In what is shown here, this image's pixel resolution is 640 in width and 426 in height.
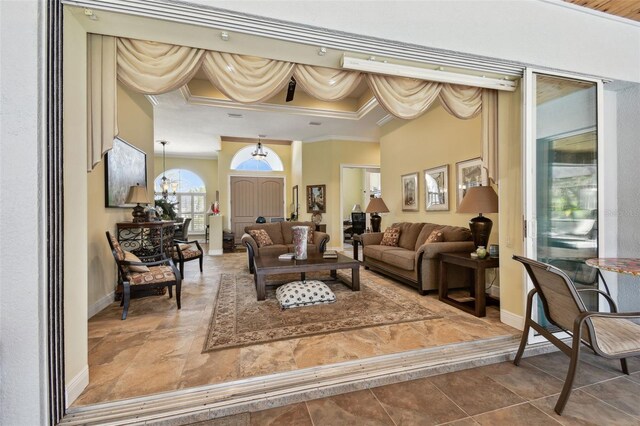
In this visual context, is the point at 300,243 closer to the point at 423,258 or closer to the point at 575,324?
the point at 423,258

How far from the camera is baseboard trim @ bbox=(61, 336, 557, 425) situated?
60.1 inches

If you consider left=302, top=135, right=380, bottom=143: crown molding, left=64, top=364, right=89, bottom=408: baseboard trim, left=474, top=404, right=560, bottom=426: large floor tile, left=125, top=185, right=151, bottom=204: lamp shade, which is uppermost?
left=302, top=135, right=380, bottom=143: crown molding

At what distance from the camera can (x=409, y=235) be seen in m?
4.70

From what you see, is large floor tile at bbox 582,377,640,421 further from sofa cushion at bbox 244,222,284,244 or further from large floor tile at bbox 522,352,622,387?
sofa cushion at bbox 244,222,284,244

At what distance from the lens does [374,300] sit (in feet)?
11.1

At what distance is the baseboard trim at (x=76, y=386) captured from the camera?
1.58 m

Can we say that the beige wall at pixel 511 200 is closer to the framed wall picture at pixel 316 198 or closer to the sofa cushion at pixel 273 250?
the sofa cushion at pixel 273 250

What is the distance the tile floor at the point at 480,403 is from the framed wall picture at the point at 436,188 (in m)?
2.88

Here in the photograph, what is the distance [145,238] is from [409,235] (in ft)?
13.3

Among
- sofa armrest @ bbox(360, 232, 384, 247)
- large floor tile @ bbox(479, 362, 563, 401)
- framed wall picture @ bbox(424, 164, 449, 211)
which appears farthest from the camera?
sofa armrest @ bbox(360, 232, 384, 247)

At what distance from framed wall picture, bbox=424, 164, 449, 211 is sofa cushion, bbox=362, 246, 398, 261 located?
1.04 m

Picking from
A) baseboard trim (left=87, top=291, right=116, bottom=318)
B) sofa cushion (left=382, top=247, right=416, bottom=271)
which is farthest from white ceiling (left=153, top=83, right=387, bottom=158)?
baseboard trim (left=87, top=291, right=116, bottom=318)

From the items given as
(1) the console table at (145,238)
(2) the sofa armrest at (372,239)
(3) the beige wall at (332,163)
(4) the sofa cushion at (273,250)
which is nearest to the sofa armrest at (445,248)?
(2) the sofa armrest at (372,239)

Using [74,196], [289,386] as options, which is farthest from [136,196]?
[289,386]
